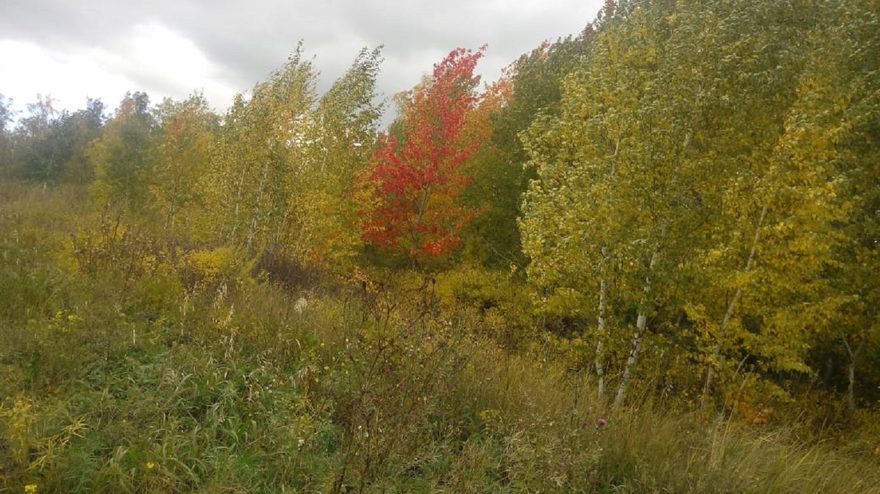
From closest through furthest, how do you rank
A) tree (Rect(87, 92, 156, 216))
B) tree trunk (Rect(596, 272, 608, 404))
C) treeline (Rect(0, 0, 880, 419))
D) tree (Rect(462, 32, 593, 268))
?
treeline (Rect(0, 0, 880, 419))
tree trunk (Rect(596, 272, 608, 404))
tree (Rect(462, 32, 593, 268))
tree (Rect(87, 92, 156, 216))

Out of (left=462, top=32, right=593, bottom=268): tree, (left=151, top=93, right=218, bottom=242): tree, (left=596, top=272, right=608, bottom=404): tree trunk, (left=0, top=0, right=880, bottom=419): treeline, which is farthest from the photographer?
(left=151, top=93, right=218, bottom=242): tree

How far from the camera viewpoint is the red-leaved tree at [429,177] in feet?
52.0

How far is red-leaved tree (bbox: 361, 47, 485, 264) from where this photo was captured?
52.0ft

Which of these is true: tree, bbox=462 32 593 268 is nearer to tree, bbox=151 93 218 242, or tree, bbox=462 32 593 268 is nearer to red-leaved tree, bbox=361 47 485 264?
red-leaved tree, bbox=361 47 485 264

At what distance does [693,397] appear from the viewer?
969 centimetres

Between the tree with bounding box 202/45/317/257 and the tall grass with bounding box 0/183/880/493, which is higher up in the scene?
the tree with bounding box 202/45/317/257

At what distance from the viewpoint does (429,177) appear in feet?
51.8

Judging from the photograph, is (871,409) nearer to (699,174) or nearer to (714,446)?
(699,174)

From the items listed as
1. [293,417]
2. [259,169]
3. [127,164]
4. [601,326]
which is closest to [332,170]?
[259,169]

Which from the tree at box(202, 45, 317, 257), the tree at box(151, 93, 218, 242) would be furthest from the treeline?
the tree at box(151, 93, 218, 242)

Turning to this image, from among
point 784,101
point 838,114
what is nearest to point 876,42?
point 838,114

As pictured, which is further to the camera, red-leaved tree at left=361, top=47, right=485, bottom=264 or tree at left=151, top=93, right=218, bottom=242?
tree at left=151, top=93, right=218, bottom=242

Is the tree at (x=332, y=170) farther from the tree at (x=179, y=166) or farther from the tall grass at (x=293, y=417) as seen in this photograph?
the tree at (x=179, y=166)

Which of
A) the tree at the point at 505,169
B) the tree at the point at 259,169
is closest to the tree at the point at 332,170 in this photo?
the tree at the point at 259,169
